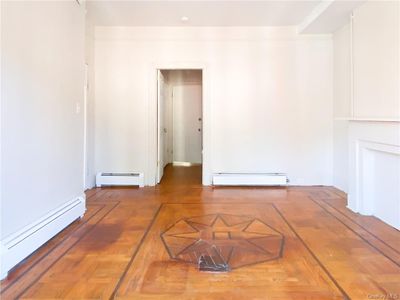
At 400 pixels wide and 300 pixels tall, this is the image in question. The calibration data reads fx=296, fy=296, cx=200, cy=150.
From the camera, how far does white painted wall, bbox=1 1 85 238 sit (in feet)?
6.89

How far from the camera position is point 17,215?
7.27ft

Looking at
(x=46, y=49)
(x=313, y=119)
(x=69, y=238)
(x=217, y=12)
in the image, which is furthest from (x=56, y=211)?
(x=313, y=119)

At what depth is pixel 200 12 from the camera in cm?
436

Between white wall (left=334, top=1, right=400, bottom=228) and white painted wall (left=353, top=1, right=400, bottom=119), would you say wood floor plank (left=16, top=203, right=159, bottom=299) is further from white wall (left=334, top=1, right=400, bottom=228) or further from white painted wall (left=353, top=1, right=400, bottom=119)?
white painted wall (left=353, top=1, right=400, bottom=119)

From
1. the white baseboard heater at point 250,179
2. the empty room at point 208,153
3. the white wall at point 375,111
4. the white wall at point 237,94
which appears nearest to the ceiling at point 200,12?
the empty room at point 208,153

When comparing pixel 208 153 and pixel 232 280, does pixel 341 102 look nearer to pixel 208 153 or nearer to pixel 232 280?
pixel 208 153

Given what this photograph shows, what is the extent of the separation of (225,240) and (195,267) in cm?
61

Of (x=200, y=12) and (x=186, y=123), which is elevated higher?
(x=200, y=12)

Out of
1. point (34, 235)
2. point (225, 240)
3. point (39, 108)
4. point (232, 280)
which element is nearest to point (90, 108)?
point (39, 108)

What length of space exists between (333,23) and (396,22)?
1525mm

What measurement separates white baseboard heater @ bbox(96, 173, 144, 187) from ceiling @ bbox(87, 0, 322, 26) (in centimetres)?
254

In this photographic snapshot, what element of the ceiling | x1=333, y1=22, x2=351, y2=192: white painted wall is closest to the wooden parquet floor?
x1=333, y1=22, x2=351, y2=192: white painted wall

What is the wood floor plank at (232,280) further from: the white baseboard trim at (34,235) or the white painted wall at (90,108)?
the white painted wall at (90,108)

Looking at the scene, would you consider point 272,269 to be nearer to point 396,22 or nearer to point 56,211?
point 56,211
